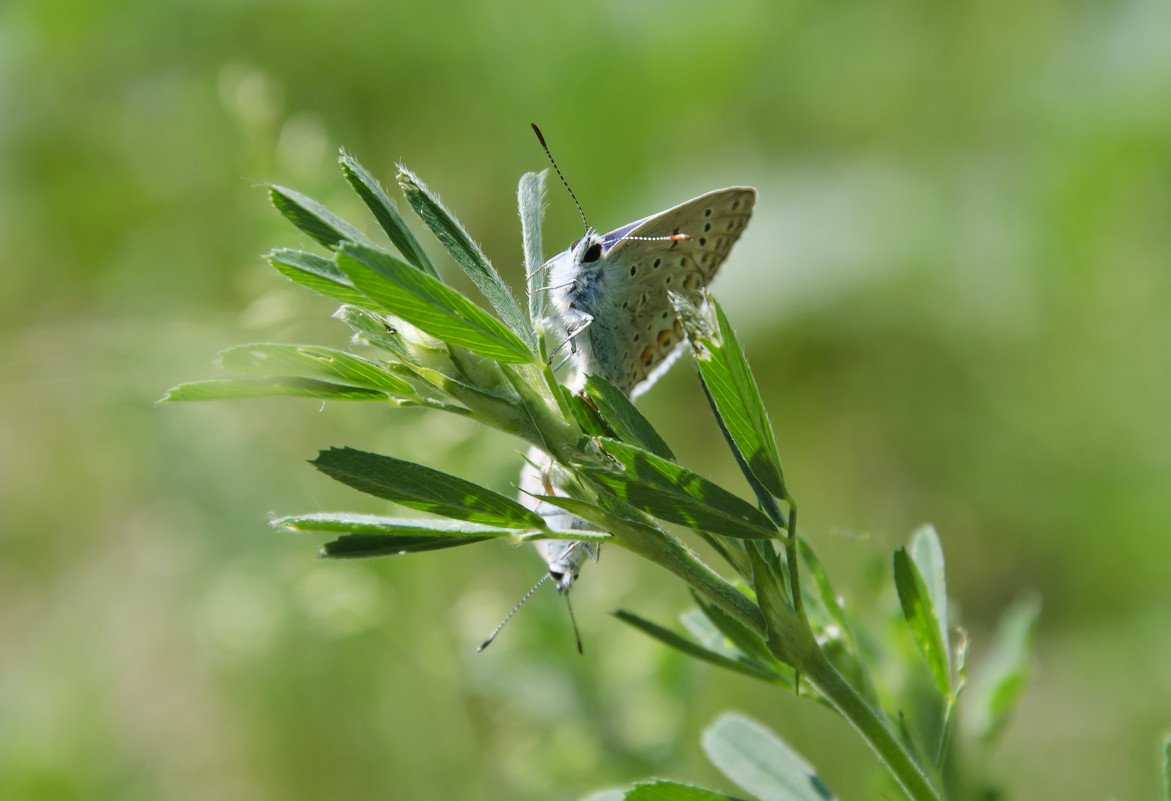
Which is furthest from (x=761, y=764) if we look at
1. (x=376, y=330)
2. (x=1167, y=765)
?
(x=376, y=330)

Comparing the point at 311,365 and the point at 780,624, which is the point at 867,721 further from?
the point at 311,365

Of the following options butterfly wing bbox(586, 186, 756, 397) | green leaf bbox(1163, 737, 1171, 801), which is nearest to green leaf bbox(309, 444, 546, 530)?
green leaf bbox(1163, 737, 1171, 801)

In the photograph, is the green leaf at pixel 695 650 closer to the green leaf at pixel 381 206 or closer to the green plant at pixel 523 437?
the green plant at pixel 523 437

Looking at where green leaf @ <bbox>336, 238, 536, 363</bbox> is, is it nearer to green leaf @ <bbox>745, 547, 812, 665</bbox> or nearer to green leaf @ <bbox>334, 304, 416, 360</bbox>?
green leaf @ <bbox>334, 304, 416, 360</bbox>

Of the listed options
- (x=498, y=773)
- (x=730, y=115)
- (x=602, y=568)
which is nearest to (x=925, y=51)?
(x=730, y=115)

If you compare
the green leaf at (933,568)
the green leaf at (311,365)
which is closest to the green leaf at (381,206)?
the green leaf at (311,365)

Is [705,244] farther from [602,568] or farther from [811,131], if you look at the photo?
[811,131]
